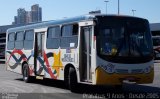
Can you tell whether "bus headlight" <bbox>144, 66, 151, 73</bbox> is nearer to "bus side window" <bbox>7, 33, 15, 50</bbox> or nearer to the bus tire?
the bus tire

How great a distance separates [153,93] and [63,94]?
3.08 m

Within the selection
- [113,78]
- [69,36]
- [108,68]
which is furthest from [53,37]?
[113,78]

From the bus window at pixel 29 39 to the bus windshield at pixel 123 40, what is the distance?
692 cm

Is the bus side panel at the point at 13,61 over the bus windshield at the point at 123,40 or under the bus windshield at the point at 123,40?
under

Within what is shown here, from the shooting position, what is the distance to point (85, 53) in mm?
14945

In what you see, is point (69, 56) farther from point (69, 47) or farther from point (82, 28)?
point (82, 28)

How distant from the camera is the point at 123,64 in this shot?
548 inches

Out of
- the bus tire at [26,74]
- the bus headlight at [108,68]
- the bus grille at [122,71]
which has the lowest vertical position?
the bus tire at [26,74]

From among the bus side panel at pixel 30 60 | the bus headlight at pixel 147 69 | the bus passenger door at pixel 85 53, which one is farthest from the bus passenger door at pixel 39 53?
the bus headlight at pixel 147 69

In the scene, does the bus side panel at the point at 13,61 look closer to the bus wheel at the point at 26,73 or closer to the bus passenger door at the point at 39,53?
the bus wheel at the point at 26,73

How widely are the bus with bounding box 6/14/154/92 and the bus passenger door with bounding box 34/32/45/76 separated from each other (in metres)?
1.37

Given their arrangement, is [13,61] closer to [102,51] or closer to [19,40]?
[19,40]

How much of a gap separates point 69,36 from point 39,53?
3.50m

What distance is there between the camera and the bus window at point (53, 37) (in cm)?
1747
